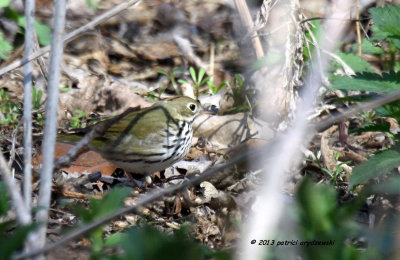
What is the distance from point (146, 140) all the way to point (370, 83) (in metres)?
1.90

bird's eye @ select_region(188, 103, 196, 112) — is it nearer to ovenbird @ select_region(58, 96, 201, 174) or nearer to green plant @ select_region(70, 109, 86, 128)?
ovenbird @ select_region(58, 96, 201, 174)

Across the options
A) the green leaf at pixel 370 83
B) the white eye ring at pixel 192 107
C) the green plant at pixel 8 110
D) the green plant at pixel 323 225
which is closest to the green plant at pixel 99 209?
the green plant at pixel 323 225

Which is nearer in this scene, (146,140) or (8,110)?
(146,140)

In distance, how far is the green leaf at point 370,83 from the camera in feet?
11.3

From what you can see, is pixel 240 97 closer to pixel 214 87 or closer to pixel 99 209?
pixel 214 87

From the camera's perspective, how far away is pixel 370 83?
349 cm

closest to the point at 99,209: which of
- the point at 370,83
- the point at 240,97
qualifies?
the point at 370,83

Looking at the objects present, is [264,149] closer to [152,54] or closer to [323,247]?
[323,247]

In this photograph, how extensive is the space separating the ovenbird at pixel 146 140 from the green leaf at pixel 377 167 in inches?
62.7

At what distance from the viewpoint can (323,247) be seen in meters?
1.75

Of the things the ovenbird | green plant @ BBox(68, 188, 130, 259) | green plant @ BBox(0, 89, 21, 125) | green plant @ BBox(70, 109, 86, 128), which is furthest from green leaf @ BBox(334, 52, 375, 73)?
green plant @ BBox(68, 188, 130, 259)

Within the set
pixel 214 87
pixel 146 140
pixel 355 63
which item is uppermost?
pixel 355 63

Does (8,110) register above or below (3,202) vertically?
above

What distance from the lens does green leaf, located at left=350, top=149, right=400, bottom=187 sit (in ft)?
11.0
